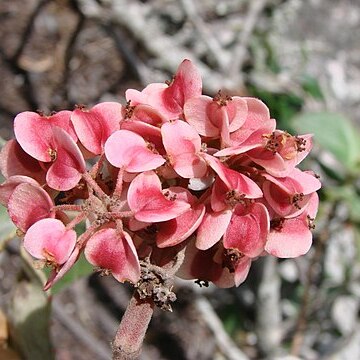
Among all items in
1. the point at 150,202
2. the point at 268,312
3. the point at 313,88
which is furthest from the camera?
the point at 313,88

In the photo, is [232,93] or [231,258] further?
[232,93]

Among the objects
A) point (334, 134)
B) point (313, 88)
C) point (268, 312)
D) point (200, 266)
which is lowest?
point (268, 312)

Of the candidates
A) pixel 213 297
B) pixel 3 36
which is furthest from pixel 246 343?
pixel 3 36

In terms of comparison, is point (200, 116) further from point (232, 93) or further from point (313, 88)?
point (313, 88)

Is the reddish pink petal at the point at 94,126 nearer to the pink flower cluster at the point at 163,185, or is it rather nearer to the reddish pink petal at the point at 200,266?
the pink flower cluster at the point at 163,185

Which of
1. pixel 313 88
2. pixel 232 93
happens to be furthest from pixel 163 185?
pixel 313 88

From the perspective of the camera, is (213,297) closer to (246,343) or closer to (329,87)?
(246,343)
